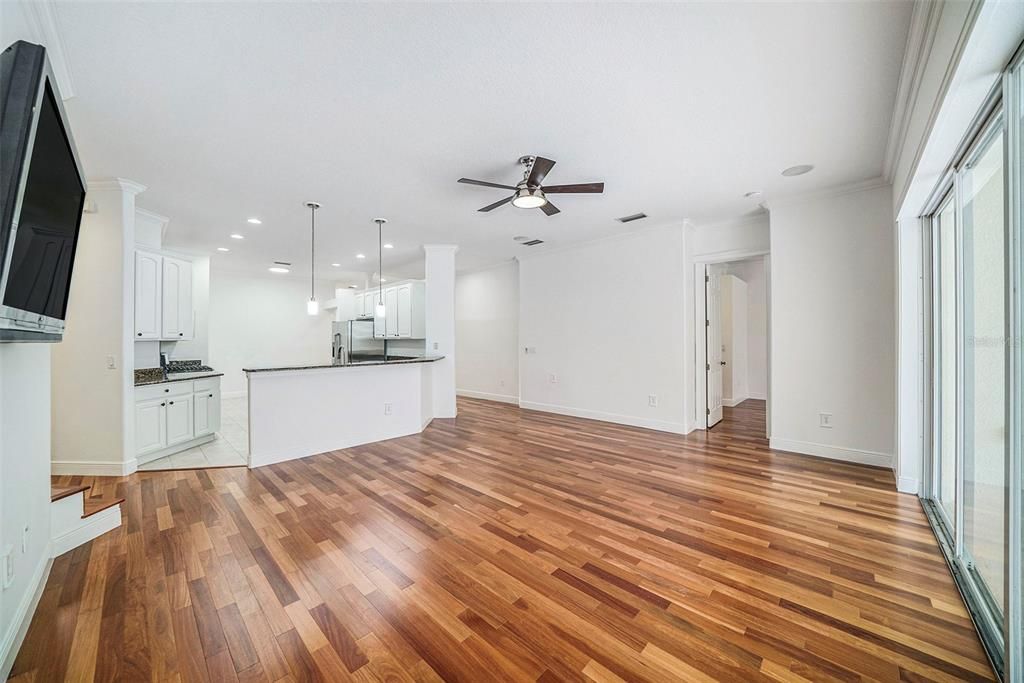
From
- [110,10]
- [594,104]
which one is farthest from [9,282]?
[594,104]

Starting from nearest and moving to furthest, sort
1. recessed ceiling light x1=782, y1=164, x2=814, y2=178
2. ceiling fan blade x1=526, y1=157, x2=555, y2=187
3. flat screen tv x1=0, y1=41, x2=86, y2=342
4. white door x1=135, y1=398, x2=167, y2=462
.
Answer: flat screen tv x1=0, y1=41, x2=86, y2=342 → ceiling fan blade x1=526, y1=157, x2=555, y2=187 → recessed ceiling light x1=782, y1=164, x2=814, y2=178 → white door x1=135, y1=398, x2=167, y2=462

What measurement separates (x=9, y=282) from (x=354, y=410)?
3.55 m

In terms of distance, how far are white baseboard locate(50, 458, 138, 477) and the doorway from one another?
6.37 m

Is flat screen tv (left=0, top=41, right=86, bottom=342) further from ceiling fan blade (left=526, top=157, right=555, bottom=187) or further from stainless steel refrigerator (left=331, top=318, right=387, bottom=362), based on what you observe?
stainless steel refrigerator (left=331, top=318, right=387, bottom=362)

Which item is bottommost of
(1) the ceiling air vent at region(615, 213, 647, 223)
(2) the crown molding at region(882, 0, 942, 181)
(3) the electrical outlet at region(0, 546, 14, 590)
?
(3) the electrical outlet at region(0, 546, 14, 590)

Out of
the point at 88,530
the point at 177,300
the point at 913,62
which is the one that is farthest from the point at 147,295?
the point at 913,62

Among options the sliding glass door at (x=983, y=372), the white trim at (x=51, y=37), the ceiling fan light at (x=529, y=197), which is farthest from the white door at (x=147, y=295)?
the sliding glass door at (x=983, y=372)

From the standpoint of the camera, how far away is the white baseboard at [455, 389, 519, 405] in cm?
751

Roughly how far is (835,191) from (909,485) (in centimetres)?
274

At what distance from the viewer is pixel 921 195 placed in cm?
265

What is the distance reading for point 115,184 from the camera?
11.7ft

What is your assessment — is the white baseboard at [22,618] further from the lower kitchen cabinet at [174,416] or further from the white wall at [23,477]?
the lower kitchen cabinet at [174,416]

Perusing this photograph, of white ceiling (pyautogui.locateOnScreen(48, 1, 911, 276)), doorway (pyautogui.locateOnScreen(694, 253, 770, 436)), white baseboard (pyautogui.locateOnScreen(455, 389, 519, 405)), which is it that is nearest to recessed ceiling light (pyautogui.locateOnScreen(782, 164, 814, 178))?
white ceiling (pyautogui.locateOnScreen(48, 1, 911, 276))

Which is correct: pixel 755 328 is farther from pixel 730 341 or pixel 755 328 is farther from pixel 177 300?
pixel 177 300
